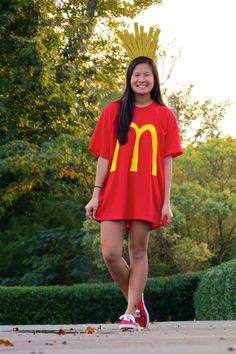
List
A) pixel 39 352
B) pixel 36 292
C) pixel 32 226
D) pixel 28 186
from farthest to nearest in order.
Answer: pixel 32 226
pixel 28 186
pixel 36 292
pixel 39 352

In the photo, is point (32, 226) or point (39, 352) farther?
point (32, 226)

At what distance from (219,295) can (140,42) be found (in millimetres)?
8334

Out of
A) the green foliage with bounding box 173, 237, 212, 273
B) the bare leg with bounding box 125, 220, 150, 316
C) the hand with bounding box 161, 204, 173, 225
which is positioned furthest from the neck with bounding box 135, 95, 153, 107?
the green foliage with bounding box 173, 237, 212, 273

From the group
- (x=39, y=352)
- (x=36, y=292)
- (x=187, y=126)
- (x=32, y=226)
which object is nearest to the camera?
(x=39, y=352)

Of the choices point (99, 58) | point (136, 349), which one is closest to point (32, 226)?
point (99, 58)

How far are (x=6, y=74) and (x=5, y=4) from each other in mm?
1738

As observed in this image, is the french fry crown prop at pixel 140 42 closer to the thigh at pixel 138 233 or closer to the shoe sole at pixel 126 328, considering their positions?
the thigh at pixel 138 233

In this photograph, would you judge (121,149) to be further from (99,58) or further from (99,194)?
(99,58)

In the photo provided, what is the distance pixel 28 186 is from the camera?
24984 millimetres

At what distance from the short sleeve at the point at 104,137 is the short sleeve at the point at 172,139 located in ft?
1.36

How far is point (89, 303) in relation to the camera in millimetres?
22594

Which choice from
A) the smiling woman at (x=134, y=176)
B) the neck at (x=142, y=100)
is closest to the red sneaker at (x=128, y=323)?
the smiling woman at (x=134, y=176)

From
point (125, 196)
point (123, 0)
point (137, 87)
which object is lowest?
point (125, 196)

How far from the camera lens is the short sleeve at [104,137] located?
7.68 metres
